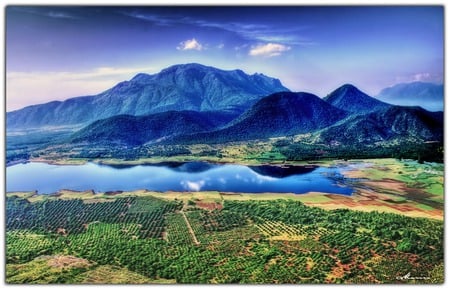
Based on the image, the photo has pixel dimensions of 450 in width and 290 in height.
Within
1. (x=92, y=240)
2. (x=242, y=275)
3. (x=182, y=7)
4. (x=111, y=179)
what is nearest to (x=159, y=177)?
(x=111, y=179)

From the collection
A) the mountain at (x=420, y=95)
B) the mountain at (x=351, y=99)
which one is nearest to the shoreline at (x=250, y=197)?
the mountain at (x=351, y=99)

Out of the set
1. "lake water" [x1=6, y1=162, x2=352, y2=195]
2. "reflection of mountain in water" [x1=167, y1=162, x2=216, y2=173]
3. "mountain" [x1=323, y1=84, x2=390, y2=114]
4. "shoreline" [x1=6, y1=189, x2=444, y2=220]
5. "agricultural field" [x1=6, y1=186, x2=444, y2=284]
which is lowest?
"agricultural field" [x1=6, y1=186, x2=444, y2=284]

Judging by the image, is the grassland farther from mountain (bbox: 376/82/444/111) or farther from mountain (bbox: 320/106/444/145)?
mountain (bbox: 376/82/444/111)

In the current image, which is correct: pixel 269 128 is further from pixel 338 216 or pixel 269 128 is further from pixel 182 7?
pixel 182 7

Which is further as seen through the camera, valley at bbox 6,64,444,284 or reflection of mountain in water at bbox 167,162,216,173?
reflection of mountain in water at bbox 167,162,216,173

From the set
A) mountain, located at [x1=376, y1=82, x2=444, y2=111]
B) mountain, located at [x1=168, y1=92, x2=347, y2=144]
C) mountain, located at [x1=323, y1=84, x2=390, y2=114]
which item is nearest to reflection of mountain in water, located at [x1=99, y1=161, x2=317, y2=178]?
mountain, located at [x1=168, y1=92, x2=347, y2=144]

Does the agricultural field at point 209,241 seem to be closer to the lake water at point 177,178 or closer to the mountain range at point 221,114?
the lake water at point 177,178
